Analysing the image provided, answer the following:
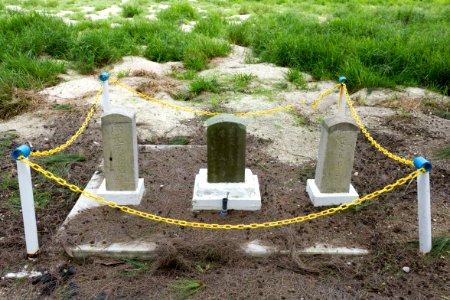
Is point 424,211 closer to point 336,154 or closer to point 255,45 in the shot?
point 336,154

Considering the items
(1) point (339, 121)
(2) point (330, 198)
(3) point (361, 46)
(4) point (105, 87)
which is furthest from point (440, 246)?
(3) point (361, 46)

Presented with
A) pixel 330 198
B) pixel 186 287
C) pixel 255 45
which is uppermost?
pixel 255 45

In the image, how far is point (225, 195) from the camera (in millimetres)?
3859

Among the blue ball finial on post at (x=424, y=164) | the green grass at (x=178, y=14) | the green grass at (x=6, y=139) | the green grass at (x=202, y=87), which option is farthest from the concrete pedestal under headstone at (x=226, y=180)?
the green grass at (x=178, y=14)

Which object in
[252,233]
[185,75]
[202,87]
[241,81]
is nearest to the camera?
[252,233]

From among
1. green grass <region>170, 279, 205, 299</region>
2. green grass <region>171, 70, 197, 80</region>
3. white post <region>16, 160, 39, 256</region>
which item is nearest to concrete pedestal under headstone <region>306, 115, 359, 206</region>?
green grass <region>170, 279, 205, 299</region>

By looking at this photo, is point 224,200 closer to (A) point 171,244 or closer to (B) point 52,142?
(A) point 171,244

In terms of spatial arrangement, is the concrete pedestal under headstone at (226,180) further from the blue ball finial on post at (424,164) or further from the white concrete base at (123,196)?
the blue ball finial on post at (424,164)

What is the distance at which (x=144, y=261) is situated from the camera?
3371mm

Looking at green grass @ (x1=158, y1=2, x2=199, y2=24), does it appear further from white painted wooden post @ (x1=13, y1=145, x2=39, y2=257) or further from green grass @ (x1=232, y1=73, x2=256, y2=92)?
white painted wooden post @ (x1=13, y1=145, x2=39, y2=257)

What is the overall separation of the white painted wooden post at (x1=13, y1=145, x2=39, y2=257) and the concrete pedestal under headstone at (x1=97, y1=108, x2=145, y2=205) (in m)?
0.73

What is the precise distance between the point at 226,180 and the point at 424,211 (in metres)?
1.56

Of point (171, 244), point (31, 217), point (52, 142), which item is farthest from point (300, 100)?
point (31, 217)

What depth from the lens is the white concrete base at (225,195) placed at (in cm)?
385
